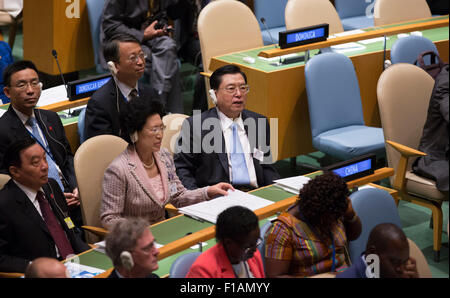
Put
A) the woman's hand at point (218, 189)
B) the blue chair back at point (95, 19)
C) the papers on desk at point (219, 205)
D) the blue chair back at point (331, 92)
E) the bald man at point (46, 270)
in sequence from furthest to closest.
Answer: the blue chair back at point (95, 19) → the blue chair back at point (331, 92) → the woman's hand at point (218, 189) → the papers on desk at point (219, 205) → the bald man at point (46, 270)

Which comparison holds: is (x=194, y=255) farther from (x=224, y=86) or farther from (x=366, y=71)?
(x=366, y=71)

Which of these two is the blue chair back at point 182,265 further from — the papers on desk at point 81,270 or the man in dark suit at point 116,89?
the man in dark suit at point 116,89

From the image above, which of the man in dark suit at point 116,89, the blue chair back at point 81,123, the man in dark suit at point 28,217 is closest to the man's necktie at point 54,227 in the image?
the man in dark suit at point 28,217

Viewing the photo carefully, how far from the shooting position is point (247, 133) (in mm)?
3516

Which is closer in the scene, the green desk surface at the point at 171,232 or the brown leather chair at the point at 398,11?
the green desk surface at the point at 171,232

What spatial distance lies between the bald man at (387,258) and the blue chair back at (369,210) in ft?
1.11

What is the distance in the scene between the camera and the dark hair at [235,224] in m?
2.22

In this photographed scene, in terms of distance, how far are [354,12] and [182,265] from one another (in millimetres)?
4579

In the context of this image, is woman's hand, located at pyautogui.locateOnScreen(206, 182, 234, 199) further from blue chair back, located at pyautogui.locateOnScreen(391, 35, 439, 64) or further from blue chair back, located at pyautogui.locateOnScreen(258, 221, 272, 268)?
blue chair back, located at pyautogui.locateOnScreen(391, 35, 439, 64)

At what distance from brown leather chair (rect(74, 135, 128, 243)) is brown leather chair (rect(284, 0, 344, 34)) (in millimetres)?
2362

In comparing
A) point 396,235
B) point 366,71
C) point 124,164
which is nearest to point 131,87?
point 124,164

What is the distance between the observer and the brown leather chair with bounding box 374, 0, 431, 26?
17.6 feet

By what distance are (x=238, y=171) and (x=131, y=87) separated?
83cm

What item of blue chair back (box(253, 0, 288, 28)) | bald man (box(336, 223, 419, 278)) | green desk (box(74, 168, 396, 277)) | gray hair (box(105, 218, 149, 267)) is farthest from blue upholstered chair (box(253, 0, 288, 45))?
gray hair (box(105, 218, 149, 267))
